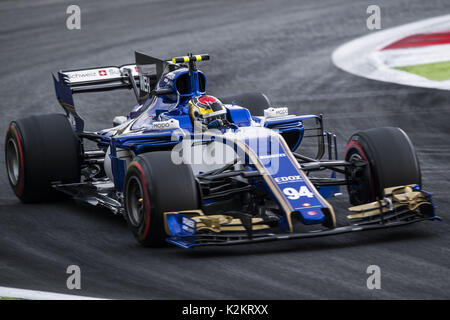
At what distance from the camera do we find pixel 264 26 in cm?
2430

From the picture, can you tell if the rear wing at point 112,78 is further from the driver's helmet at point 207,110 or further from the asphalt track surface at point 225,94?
the asphalt track surface at point 225,94

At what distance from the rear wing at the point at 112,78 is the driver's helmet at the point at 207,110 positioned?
1.19 meters

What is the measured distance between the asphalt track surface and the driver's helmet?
5.17ft

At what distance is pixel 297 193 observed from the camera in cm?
984

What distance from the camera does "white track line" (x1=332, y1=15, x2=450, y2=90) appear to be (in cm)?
1883

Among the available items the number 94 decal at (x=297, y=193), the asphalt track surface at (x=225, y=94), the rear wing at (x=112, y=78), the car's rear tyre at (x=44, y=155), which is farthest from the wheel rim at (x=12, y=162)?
the number 94 decal at (x=297, y=193)

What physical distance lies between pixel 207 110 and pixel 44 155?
2.47 m

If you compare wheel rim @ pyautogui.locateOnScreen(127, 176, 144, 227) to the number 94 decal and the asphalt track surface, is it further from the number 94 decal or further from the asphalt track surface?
the number 94 decal

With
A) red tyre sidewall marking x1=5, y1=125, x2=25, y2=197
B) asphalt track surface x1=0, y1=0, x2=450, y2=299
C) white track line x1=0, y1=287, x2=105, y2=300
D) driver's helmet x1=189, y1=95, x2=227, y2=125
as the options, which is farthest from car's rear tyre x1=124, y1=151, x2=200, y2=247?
red tyre sidewall marking x1=5, y1=125, x2=25, y2=197

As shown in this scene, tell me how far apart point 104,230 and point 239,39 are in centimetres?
1303

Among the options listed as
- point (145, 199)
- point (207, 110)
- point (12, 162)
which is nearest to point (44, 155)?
point (12, 162)

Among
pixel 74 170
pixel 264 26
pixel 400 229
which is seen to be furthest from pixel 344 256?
pixel 264 26

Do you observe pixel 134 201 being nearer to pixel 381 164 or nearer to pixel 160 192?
pixel 160 192

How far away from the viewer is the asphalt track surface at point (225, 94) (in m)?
8.78
